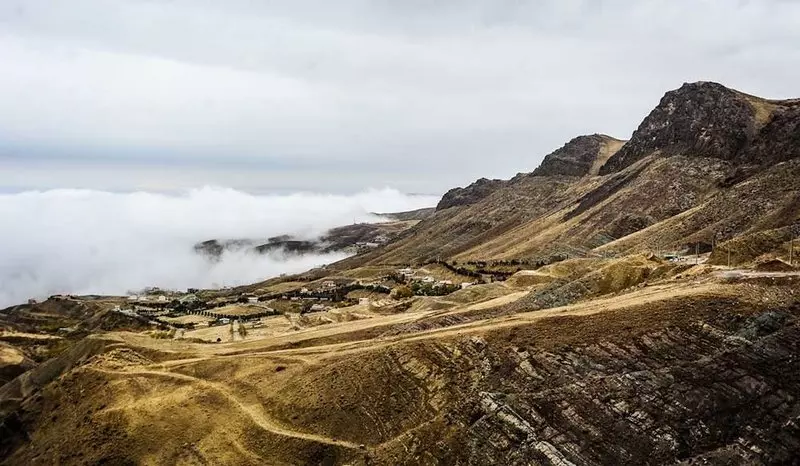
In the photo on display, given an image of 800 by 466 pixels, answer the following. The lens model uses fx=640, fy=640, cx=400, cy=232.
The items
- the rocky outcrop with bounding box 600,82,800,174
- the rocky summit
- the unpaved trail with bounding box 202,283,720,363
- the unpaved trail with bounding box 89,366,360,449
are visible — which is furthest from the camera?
the rocky outcrop with bounding box 600,82,800,174

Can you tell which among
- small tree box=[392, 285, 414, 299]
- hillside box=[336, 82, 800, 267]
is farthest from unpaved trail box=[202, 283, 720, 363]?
hillside box=[336, 82, 800, 267]

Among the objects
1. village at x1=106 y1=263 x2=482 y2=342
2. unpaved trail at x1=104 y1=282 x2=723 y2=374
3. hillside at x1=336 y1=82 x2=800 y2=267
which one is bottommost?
village at x1=106 y1=263 x2=482 y2=342

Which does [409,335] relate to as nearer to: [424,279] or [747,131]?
[424,279]

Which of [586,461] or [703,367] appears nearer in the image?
[586,461]

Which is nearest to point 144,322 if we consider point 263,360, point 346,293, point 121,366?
point 346,293

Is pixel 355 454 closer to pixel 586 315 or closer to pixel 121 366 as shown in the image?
pixel 586 315

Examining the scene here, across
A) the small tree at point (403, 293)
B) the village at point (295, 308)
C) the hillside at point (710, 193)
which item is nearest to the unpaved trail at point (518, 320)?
the village at point (295, 308)

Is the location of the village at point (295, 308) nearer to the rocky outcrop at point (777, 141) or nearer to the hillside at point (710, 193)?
the hillside at point (710, 193)

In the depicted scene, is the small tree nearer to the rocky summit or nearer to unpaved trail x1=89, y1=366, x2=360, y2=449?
the rocky summit
